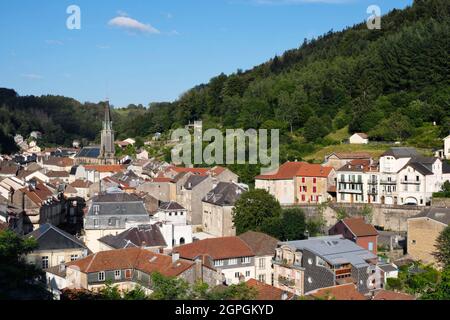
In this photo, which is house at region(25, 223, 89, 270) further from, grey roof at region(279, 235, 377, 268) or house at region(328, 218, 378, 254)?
house at region(328, 218, 378, 254)

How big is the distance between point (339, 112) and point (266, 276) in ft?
119

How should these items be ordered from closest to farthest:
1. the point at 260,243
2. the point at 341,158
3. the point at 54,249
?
1. the point at 54,249
2. the point at 260,243
3. the point at 341,158

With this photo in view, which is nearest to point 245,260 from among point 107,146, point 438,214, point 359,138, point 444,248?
point 444,248

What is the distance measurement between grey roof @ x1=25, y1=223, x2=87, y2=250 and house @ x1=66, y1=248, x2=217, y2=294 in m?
2.93

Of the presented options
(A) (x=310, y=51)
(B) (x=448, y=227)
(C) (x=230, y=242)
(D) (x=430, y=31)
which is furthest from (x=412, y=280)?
(A) (x=310, y=51)

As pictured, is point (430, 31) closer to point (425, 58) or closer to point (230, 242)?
point (425, 58)

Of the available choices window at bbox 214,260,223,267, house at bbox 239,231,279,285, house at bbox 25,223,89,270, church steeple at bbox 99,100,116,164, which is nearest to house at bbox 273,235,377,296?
house at bbox 239,231,279,285

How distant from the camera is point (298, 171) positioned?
42781 mm

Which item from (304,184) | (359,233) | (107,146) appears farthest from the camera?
(107,146)

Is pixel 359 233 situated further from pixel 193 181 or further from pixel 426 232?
pixel 193 181

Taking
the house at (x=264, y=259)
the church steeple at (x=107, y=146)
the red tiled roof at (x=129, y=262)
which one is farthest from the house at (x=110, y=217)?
the church steeple at (x=107, y=146)

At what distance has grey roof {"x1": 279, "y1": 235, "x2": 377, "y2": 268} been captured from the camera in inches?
995

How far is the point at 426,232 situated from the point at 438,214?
A: 115 centimetres

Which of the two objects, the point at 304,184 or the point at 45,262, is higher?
the point at 304,184
